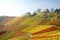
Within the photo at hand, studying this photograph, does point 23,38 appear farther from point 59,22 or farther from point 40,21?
point 40,21

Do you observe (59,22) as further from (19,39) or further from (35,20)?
(19,39)

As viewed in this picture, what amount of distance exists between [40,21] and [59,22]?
11.3m

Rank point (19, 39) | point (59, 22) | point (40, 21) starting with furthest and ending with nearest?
1. point (40, 21)
2. point (59, 22)
3. point (19, 39)

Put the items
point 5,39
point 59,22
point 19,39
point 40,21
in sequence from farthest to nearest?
point 40,21 < point 59,22 < point 5,39 < point 19,39

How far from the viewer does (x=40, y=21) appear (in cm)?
6388

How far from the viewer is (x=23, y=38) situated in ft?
112

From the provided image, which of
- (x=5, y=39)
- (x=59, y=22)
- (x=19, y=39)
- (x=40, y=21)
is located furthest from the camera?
(x=40, y=21)

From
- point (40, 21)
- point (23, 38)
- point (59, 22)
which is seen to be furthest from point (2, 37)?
point (40, 21)

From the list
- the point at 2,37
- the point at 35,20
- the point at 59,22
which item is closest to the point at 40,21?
the point at 35,20

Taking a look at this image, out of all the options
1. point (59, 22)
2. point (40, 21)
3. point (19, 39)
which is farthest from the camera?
point (40, 21)

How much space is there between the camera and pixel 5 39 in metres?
39.4

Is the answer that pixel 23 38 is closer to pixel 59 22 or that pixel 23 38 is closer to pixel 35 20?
pixel 59 22

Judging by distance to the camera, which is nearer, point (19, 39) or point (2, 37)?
point (19, 39)

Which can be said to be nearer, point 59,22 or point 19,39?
point 19,39
